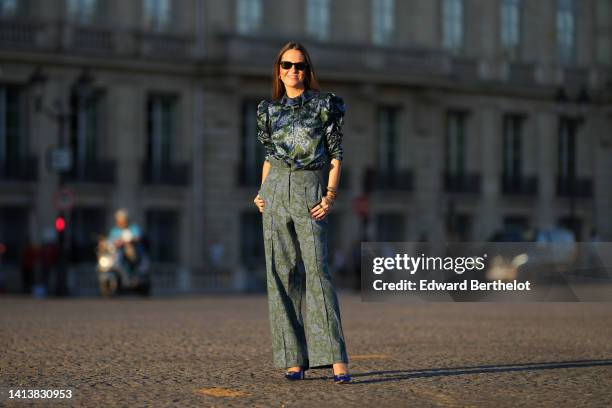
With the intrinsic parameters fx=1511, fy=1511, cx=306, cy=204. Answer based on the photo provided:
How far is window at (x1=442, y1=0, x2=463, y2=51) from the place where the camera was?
52094mm

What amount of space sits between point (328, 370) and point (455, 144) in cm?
4311

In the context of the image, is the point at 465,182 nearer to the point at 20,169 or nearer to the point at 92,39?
the point at 92,39

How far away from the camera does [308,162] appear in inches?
343

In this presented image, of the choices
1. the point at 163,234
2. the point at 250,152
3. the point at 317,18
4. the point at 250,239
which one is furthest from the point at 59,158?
the point at 317,18

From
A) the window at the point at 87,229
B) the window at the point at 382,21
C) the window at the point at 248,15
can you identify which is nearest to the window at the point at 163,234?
the window at the point at 87,229

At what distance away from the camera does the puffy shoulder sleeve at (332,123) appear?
8.76 m

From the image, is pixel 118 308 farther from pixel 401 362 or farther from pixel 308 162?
pixel 308 162

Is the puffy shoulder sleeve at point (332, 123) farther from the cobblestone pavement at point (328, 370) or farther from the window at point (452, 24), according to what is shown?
the window at point (452, 24)

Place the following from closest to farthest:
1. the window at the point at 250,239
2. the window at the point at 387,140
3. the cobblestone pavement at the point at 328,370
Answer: the cobblestone pavement at the point at 328,370, the window at the point at 250,239, the window at the point at 387,140

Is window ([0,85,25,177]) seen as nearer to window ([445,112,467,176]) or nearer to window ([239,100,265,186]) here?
window ([239,100,265,186])

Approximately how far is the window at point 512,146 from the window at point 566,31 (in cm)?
329

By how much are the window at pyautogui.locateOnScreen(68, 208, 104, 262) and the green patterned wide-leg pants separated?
33.8 m

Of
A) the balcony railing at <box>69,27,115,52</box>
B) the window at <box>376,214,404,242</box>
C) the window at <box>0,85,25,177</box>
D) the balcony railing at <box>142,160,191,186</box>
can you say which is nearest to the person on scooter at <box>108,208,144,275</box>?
the window at <box>0,85,25,177</box>

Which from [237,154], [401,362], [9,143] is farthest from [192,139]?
[401,362]
